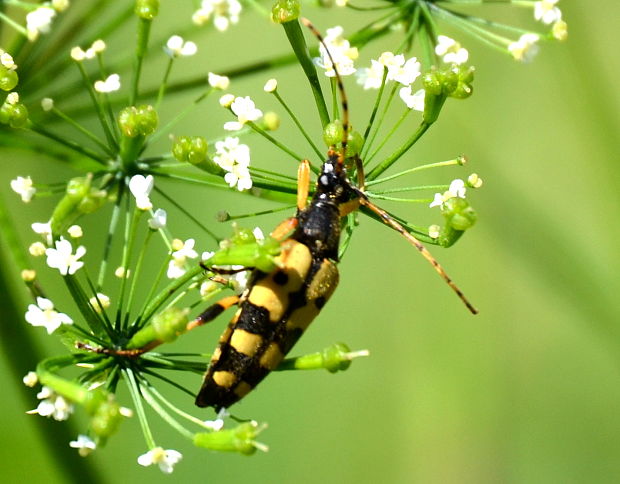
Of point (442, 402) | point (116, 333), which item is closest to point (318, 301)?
point (116, 333)

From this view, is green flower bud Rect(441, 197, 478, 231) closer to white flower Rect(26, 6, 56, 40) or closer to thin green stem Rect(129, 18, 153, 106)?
thin green stem Rect(129, 18, 153, 106)

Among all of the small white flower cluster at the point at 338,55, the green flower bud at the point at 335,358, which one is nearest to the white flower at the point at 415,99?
the small white flower cluster at the point at 338,55

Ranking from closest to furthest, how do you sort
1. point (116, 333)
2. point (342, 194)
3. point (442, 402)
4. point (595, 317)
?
point (116, 333) < point (342, 194) < point (595, 317) < point (442, 402)

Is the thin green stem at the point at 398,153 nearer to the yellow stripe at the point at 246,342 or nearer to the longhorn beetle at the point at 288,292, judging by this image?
the longhorn beetle at the point at 288,292

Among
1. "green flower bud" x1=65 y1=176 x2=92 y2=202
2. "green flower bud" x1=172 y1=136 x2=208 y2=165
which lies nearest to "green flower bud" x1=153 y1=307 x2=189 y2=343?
"green flower bud" x1=65 y1=176 x2=92 y2=202

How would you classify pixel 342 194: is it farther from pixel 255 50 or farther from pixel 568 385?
pixel 568 385

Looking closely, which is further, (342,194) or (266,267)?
(342,194)
